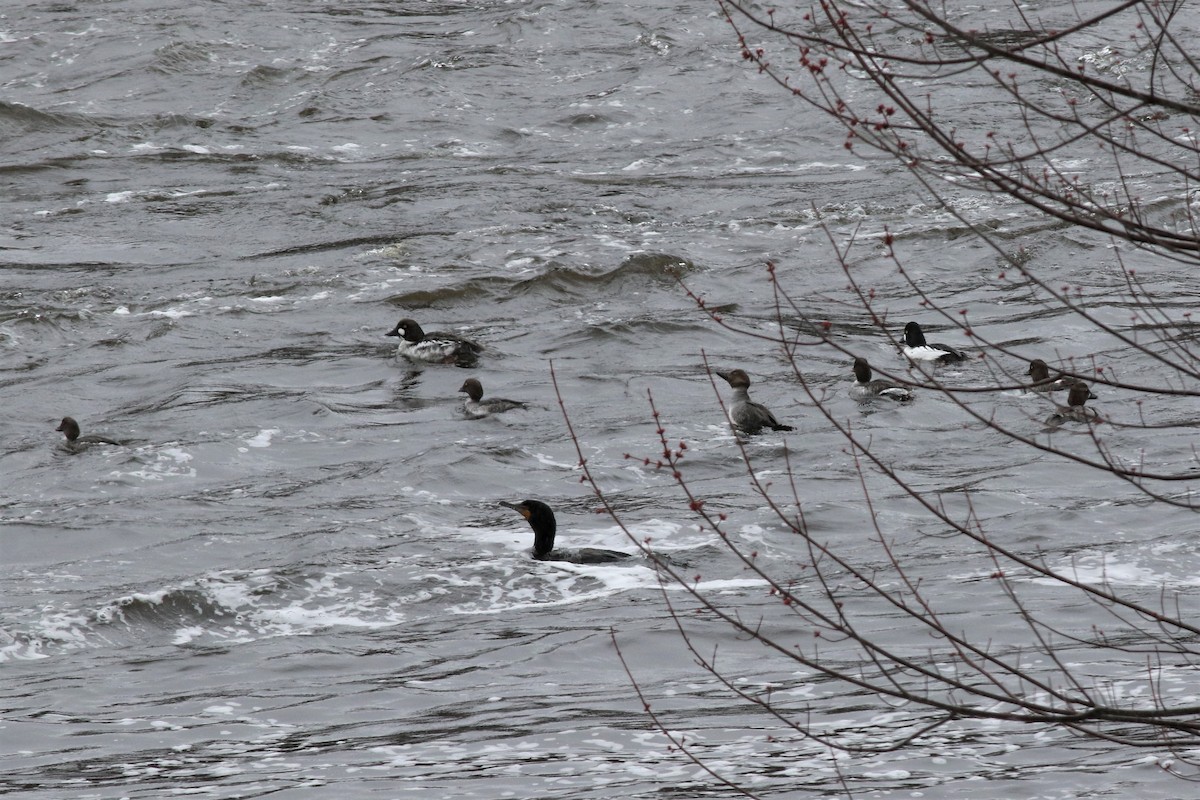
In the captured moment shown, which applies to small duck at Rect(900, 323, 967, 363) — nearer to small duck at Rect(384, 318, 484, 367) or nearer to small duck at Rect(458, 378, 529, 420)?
small duck at Rect(458, 378, 529, 420)

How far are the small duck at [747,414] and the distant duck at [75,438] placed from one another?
16.3 feet

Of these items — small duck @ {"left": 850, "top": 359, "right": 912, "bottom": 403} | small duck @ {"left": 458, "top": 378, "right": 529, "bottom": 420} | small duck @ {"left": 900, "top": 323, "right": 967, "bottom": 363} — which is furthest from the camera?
small duck @ {"left": 900, "top": 323, "right": 967, "bottom": 363}

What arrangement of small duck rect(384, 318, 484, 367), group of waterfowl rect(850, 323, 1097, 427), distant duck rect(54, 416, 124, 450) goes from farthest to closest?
small duck rect(384, 318, 484, 367) → group of waterfowl rect(850, 323, 1097, 427) → distant duck rect(54, 416, 124, 450)

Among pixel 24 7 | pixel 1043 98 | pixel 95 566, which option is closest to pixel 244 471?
pixel 95 566

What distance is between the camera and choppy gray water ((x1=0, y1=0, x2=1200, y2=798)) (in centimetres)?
714

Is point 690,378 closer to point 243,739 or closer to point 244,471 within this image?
point 244,471

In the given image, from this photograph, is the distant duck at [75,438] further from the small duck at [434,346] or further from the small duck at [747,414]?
the small duck at [747,414]

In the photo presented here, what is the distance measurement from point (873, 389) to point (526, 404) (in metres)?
3.10

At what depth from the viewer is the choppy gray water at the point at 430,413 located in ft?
23.4

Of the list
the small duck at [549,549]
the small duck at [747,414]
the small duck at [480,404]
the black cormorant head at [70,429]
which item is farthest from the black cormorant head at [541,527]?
the black cormorant head at [70,429]

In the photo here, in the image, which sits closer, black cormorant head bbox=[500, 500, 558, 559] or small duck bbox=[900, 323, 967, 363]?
black cormorant head bbox=[500, 500, 558, 559]

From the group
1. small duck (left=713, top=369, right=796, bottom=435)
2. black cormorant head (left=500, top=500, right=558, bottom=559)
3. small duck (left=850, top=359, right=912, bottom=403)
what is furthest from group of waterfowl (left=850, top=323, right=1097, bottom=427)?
black cormorant head (left=500, top=500, right=558, bottom=559)

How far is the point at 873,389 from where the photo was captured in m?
14.9

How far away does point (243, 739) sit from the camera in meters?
7.12
